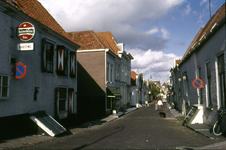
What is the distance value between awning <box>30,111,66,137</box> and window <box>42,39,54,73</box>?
8.44 ft

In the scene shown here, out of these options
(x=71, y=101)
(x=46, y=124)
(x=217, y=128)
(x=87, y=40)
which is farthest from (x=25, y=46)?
(x=87, y=40)

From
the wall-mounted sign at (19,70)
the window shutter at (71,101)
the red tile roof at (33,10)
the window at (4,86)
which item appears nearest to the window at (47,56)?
the red tile roof at (33,10)

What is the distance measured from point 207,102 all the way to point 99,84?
1293cm

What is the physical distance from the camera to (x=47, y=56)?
12.5m

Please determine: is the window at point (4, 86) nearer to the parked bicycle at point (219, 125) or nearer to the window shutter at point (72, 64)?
the window shutter at point (72, 64)

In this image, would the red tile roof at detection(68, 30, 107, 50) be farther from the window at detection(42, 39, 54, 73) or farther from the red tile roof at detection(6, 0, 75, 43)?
the window at detection(42, 39, 54, 73)

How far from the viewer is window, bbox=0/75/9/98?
870cm

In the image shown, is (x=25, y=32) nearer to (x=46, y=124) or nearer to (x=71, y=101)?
(x=46, y=124)

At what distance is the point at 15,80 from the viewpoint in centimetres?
961

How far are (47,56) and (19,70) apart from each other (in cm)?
329

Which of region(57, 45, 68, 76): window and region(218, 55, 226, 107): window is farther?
region(57, 45, 68, 76): window

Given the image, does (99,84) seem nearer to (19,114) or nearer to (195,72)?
(195,72)

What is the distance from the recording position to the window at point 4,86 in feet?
28.5

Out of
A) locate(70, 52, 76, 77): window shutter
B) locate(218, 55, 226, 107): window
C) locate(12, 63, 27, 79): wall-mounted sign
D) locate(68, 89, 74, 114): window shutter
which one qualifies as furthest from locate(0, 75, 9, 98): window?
locate(218, 55, 226, 107): window
